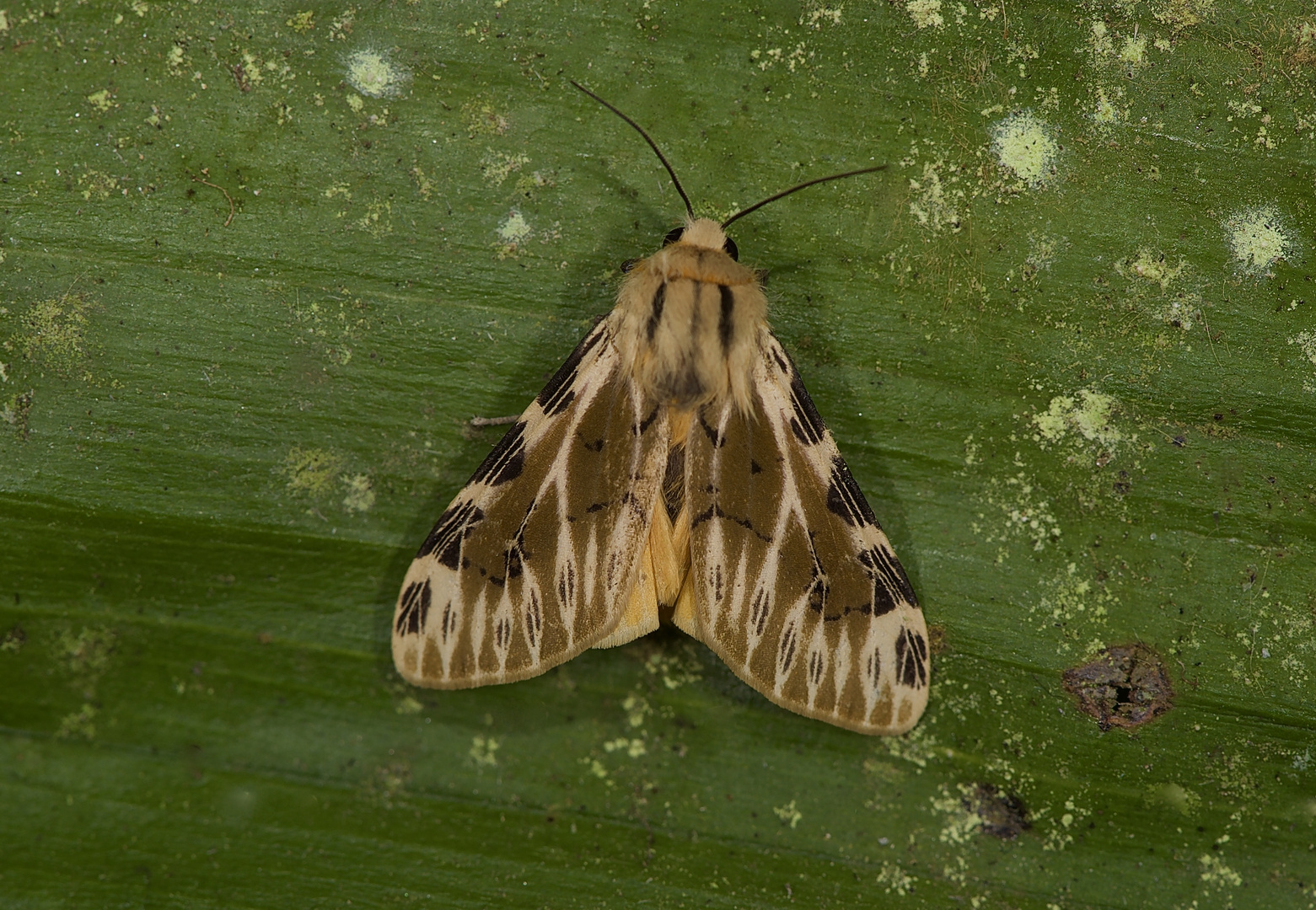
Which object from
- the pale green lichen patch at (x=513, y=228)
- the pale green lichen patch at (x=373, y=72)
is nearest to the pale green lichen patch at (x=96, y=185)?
the pale green lichen patch at (x=373, y=72)

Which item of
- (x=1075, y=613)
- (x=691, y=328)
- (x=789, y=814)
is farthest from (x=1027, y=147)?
(x=789, y=814)

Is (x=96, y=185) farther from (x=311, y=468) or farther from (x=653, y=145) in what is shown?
(x=653, y=145)

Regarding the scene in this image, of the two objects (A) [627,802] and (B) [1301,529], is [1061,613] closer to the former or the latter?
(B) [1301,529]

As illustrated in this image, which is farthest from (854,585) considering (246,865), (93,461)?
(93,461)

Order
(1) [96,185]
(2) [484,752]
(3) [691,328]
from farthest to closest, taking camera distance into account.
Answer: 1. (2) [484,752]
2. (1) [96,185]
3. (3) [691,328]

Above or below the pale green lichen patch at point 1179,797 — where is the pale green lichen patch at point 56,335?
above

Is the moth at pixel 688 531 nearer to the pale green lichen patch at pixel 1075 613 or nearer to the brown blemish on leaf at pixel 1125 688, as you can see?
the pale green lichen patch at pixel 1075 613

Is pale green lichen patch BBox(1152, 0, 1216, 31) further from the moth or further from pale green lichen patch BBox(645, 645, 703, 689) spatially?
pale green lichen patch BBox(645, 645, 703, 689)
